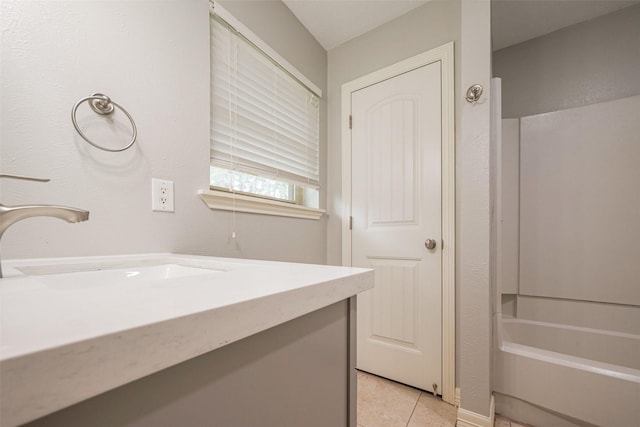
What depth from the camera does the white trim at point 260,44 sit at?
119 centimetres

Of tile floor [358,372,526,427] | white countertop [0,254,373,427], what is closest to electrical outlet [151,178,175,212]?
white countertop [0,254,373,427]

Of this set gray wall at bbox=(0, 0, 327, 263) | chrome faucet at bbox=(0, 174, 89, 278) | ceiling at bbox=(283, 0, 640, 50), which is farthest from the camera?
ceiling at bbox=(283, 0, 640, 50)

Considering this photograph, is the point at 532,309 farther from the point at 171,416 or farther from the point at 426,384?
the point at 171,416

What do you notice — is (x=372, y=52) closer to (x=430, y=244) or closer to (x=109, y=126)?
(x=430, y=244)

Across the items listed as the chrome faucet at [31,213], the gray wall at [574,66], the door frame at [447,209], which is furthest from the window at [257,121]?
the gray wall at [574,66]

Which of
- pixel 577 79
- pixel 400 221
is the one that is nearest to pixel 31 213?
pixel 400 221

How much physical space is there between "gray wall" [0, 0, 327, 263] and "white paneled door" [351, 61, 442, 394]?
908 mm

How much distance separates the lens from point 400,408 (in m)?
1.34

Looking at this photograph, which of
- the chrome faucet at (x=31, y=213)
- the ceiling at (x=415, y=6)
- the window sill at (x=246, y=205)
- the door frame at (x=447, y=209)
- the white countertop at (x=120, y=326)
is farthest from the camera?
the ceiling at (x=415, y=6)

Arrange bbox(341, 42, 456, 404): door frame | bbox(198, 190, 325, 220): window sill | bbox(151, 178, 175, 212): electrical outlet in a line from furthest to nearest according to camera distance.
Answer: bbox(341, 42, 456, 404): door frame
bbox(198, 190, 325, 220): window sill
bbox(151, 178, 175, 212): electrical outlet

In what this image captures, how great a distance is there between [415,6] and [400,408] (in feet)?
7.65

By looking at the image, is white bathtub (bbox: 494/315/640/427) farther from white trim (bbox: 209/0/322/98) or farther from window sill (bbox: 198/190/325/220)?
white trim (bbox: 209/0/322/98)

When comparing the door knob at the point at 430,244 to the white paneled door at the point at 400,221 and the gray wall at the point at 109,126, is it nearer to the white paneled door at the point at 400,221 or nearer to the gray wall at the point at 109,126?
the white paneled door at the point at 400,221

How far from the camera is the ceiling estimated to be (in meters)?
1.59
